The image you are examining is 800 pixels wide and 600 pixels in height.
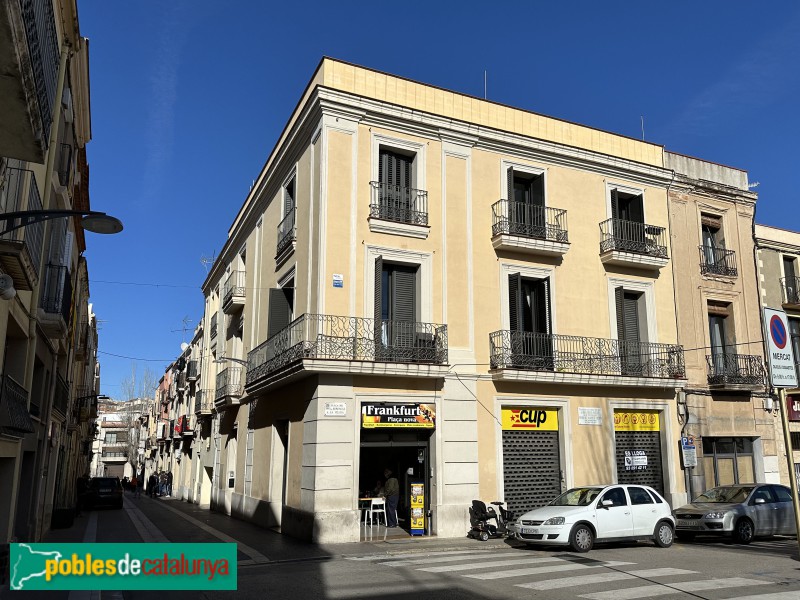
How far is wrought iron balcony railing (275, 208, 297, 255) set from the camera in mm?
18531

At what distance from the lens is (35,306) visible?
12.5 metres

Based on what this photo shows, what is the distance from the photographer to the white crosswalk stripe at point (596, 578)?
9555 millimetres

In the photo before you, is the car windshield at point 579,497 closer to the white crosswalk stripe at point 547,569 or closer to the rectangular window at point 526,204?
the white crosswalk stripe at point 547,569

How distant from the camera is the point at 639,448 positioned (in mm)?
19531

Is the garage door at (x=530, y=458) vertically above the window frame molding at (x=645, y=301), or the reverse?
the window frame molding at (x=645, y=301)

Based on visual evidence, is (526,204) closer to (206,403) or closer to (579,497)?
(579,497)

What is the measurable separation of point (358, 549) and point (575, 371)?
26.7 feet

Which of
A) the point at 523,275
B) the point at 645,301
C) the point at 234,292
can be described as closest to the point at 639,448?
the point at 645,301

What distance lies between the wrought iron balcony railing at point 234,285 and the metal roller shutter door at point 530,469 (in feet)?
42.5

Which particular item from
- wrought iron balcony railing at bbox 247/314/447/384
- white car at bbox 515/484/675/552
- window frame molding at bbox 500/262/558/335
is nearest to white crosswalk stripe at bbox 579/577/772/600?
white car at bbox 515/484/675/552

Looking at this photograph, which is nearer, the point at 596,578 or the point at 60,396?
the point at 596,578

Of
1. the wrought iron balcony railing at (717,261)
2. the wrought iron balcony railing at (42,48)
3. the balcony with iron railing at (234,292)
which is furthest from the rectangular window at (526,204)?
the wrought iron balcony railing at (42,48)

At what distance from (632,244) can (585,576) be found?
12463 millimetres

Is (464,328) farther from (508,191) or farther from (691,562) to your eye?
(691,562)
